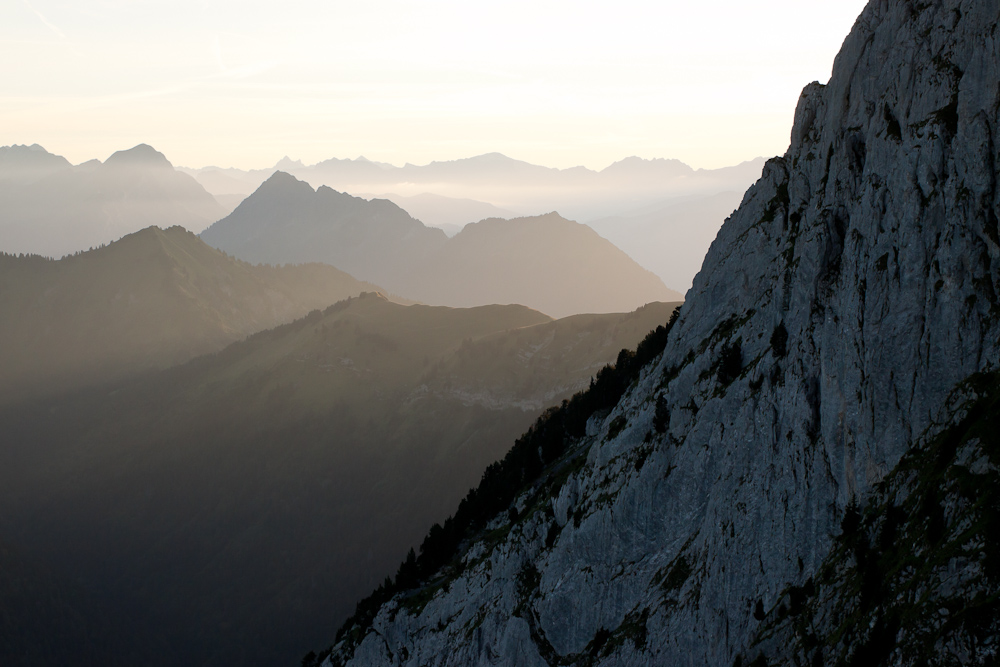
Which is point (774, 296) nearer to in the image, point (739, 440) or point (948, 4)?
point (739, 440)

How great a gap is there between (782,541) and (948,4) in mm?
35155

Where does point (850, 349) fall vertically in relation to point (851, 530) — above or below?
above

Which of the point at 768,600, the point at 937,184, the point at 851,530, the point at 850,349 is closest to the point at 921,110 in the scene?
the point at 937,184

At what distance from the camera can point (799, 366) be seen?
161 ft

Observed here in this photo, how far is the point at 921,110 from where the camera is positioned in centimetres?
4416

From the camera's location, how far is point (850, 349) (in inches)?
1731

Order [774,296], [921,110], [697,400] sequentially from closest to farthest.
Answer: [921,110] → [774,296] → [697,400]

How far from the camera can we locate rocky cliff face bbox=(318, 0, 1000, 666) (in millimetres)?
40250

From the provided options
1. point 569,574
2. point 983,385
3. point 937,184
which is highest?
point 937,184

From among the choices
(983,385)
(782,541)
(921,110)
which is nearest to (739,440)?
(782,541)

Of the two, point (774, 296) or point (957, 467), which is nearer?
point (957, 467)

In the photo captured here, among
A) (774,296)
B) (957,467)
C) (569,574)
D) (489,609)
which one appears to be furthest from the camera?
(489,609)

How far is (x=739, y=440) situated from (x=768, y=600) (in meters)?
11.7

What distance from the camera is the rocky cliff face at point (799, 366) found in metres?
40.2
